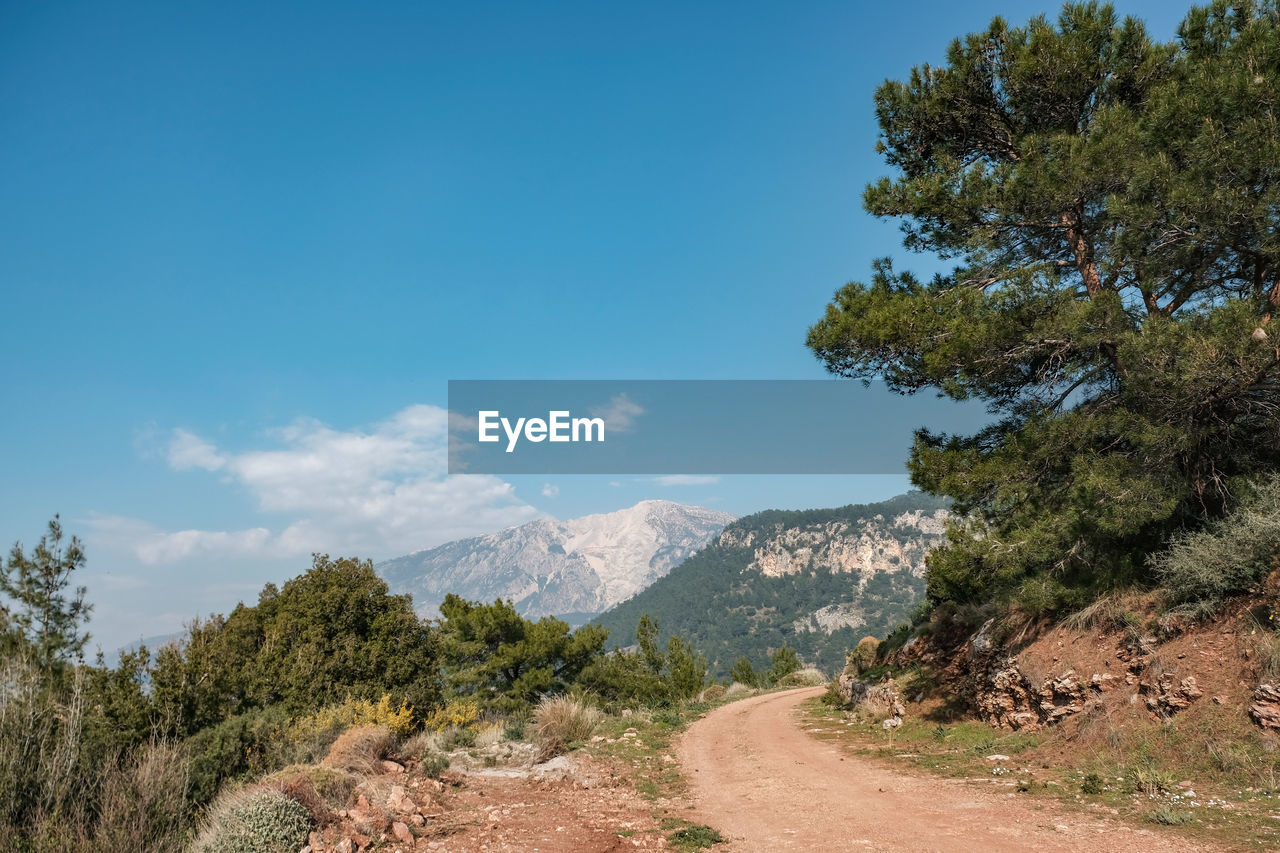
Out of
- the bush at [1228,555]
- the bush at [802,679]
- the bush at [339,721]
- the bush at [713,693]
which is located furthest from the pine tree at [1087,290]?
the bush at [802,679]

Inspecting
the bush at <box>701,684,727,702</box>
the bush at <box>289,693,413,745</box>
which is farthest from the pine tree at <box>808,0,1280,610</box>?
the bush at <box>701,684,727,702</box>

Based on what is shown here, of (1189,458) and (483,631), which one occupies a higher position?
(1189,458)

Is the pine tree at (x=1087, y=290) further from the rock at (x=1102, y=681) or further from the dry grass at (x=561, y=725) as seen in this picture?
the dry grass at (x=561, y=725)

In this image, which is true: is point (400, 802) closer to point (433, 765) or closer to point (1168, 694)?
point (433, 765)

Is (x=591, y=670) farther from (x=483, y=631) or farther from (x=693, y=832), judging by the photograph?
(x=693, y=832)

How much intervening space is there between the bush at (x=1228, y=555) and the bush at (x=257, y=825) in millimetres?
11723

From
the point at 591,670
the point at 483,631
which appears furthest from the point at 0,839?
the point at 591,670

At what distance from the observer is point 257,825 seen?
6.26m

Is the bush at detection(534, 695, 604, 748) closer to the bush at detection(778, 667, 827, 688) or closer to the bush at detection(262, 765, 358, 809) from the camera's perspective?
the bush at detection(262, 765, 358, 809)

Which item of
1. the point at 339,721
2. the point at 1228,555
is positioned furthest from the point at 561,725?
the point at 1228,555

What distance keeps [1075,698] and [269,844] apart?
10977 millimetres

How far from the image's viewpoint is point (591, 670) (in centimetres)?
2642

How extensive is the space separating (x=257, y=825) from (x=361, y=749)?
3423mm

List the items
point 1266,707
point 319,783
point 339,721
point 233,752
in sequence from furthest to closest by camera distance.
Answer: point 339,721 < point 233,752 < point 1266,707 < point 319,783
